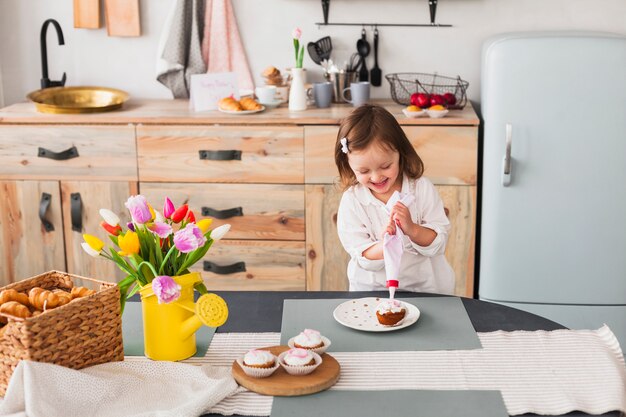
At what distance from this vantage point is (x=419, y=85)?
11.4 ft

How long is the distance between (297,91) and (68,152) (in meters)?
0.91

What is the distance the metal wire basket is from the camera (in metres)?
3.40

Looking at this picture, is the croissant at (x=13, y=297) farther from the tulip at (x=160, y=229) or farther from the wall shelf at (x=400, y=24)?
the wall shelf at (x=400, y=24)

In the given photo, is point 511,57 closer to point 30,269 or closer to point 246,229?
point 246,229

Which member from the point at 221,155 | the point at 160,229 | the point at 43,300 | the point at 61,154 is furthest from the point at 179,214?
the point at 61,154

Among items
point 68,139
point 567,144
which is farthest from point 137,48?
point 567,144

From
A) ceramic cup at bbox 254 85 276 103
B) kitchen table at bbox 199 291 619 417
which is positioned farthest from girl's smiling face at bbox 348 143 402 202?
ceramic cup at bbox 254 85 276 103

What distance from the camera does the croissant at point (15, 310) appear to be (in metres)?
1.43

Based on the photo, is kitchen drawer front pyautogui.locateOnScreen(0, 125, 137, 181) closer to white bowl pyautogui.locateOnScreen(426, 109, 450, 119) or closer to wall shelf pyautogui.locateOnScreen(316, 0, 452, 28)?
wall shelf pyautogui.locateOnScreen(316, 0, 452, 28)

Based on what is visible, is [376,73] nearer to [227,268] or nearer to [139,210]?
[227,268]

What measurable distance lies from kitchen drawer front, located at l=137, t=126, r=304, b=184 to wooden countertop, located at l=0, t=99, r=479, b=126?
3 cm

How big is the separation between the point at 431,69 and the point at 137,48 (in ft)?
4.17

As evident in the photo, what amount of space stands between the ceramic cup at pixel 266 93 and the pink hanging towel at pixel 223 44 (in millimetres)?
265

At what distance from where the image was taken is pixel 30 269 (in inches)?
133
